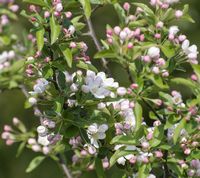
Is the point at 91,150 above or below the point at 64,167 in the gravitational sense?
above

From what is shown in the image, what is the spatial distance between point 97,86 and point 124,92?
0.17 meters

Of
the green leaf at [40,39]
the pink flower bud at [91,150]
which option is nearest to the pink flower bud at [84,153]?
the pink flower bud at [91,150]

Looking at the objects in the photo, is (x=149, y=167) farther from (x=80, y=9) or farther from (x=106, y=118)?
(x=80, y=9)

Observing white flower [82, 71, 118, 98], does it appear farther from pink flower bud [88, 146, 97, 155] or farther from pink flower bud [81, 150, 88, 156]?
pink flower bud [81, 150, 88, 156]

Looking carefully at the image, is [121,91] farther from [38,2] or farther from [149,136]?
[38,2]

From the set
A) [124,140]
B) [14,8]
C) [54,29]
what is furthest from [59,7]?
[14,8]

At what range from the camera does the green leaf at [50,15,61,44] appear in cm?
229

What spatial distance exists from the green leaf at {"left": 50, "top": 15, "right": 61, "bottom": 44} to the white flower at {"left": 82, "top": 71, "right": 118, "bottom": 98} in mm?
214

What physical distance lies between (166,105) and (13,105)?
200 inches

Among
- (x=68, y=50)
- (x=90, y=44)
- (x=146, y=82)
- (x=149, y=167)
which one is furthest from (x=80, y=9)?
(x=90, y=44)

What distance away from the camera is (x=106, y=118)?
251cm

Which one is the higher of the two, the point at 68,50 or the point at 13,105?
the point at 68,50

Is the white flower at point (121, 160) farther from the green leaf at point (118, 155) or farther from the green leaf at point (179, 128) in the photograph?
the green leaf at point (179, 128)

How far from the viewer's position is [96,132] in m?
2.43
